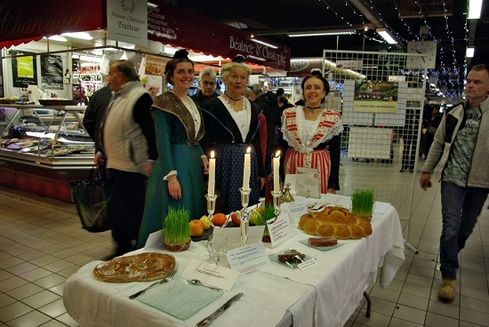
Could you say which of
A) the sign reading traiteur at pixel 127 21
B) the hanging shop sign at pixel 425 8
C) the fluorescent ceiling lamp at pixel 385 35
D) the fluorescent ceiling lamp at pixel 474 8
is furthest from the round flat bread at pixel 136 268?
the fluorescent ceiling lamp at pixel 385 35

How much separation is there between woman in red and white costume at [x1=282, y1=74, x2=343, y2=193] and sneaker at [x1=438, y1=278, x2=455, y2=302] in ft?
3.91

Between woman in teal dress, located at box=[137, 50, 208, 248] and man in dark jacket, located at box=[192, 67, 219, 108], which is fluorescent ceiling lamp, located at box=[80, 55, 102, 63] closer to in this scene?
man in dark jacket, located at box=[192, 67, 219, 108]

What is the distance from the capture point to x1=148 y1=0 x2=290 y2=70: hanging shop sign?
6.72 metres

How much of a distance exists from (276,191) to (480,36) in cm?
1640

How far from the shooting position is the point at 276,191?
5.98 ft

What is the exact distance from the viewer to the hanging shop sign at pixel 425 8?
732cm

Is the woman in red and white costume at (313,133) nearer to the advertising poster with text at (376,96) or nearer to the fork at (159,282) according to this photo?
the advertising poster with text at (376,96)

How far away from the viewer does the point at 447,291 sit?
3.01 metres

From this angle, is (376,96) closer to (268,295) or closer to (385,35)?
(268,295)

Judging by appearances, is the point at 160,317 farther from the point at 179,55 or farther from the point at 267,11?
the point at 267,11

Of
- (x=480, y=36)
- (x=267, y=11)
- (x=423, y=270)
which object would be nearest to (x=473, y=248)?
(x=423, y=270)

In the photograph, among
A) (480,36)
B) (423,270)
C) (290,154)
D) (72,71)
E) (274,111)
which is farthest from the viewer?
(480,36)

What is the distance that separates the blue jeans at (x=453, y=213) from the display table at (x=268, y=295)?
5.14ft

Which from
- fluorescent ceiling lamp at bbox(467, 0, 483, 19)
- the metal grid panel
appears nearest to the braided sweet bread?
the metal grid panel
